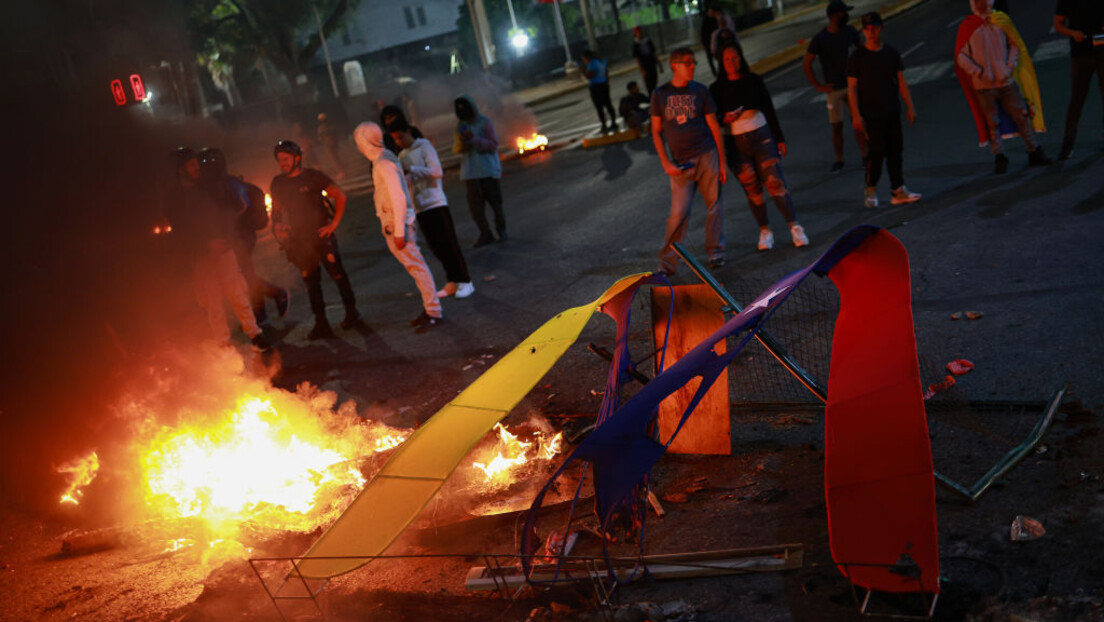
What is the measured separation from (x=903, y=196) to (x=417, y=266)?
474 centimetres

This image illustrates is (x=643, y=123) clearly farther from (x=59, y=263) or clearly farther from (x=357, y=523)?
(x=357, y=523)

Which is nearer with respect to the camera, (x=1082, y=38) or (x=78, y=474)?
(x=78, y=474)

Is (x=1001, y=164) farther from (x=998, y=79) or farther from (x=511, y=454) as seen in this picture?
(x=511, y=454)

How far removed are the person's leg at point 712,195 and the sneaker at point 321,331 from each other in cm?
388

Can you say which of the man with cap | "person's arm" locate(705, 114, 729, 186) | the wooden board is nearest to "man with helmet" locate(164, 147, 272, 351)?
"person's arm" locate(705, 114, 729, 186)

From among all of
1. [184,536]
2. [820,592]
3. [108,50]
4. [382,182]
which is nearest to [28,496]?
[184,536]

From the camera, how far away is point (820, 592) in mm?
3455

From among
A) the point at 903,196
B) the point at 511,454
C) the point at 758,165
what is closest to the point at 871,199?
the point at 903,196

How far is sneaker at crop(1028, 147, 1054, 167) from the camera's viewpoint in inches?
347

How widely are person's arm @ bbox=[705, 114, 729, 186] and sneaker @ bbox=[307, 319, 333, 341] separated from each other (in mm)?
4181

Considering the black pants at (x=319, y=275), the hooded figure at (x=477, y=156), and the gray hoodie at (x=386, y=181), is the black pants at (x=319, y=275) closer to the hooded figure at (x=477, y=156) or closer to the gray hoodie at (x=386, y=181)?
the gray hoodie at (x=386, y=181)

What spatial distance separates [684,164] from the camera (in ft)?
26.3

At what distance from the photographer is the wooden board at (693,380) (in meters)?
4.77

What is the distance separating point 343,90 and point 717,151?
50.3 metres
